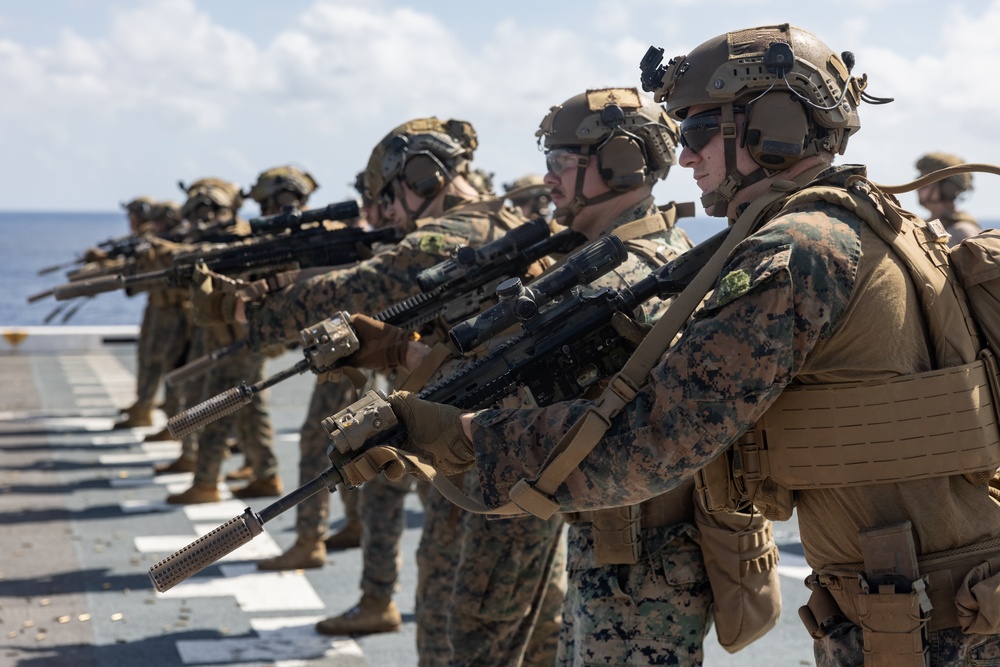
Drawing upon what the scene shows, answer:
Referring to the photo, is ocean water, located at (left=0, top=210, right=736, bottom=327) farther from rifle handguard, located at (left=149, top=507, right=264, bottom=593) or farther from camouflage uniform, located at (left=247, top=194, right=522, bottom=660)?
rifle handguard, located at (left=149, top=507, right=264, bottom=593)

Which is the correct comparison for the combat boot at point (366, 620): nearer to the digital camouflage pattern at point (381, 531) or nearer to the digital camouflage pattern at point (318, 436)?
the digital camouflage pattern at point (381, 531)

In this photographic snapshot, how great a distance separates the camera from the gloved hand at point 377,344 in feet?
15.2

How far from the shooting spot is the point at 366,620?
643 centimetres

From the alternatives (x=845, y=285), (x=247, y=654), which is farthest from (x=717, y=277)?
(x=247, y=654)

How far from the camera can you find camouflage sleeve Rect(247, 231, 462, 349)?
5.25 metres

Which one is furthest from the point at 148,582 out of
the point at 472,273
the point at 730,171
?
the point at 730,171

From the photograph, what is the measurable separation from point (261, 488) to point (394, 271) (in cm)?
495

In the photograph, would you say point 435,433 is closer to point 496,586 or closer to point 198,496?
point 496,586

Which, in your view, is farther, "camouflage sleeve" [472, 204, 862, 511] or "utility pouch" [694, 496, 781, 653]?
"utility pouch" [694, 496, 781, 653]

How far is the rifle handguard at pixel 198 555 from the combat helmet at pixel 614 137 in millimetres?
1974

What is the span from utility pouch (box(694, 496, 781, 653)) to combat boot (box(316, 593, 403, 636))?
3045mm

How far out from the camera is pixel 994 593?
2.64 m

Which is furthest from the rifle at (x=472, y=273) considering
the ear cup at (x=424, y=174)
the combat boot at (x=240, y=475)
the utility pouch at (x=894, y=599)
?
the combat boot at (x=240, y=475)

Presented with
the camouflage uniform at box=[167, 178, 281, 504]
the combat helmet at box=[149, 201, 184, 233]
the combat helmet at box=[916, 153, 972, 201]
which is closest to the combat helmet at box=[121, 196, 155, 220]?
the combat helmet at box=[149, 201, 184, 233]
